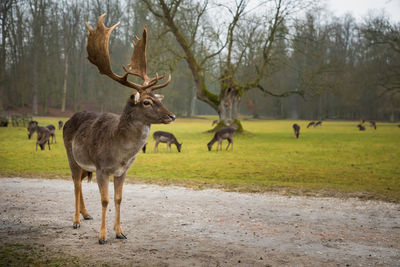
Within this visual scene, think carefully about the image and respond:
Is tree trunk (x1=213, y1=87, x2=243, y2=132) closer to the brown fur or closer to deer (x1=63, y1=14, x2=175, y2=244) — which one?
deer (x1=63, y1=14, x2=175, y2=244)

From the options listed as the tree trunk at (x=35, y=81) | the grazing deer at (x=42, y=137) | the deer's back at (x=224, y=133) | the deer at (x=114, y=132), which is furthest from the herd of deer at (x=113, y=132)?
the tree trunk at (x=35, y=81)

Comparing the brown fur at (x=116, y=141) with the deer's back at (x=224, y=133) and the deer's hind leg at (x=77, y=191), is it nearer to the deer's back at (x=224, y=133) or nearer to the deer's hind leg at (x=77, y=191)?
the deer's hind leg at (x=77, y=191)

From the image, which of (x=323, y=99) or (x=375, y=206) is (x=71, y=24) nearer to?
(x=323, y=99)

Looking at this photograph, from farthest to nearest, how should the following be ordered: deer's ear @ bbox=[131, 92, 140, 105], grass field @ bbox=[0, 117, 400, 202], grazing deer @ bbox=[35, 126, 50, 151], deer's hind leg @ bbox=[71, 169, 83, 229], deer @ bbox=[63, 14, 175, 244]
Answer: grazing deer @ bbox=[35, 126, 50, 151] → grass field @ bbox=[0, 117, 400, 202] → deer's hind leg @ bbox=[71, 169, 83, 229] → deer @ bbox=[63, 14, 175, 244] → deer's ear @ bbox=[131, 92, 140, 105]

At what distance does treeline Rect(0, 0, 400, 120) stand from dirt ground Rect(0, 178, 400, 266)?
21543 mm

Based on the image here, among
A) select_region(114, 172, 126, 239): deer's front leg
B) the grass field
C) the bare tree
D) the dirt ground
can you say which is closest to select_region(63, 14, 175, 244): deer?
select_region(114, 172, 126, 239): deer's front leg

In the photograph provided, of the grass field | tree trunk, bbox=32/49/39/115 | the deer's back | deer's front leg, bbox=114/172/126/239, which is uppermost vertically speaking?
tree trunk, bbox=32/49/39/115

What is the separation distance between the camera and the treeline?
29516mm

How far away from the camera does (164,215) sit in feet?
22.0

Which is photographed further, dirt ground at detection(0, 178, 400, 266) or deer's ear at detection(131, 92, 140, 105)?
deer's ear at detection(131, 92, 140, 105)

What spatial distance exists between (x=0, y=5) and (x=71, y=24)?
13374 millimetres

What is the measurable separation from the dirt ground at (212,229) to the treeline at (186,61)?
21543 mm

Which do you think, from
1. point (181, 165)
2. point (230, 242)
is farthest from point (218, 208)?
point (181, 165)

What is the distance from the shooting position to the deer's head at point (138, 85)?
16.4ft
